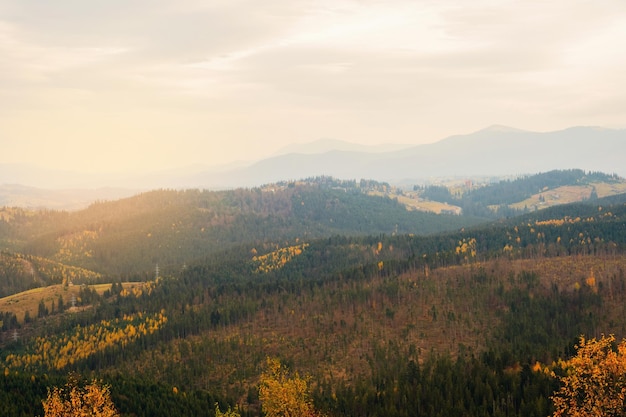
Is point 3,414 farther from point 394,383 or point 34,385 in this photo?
point 394,383

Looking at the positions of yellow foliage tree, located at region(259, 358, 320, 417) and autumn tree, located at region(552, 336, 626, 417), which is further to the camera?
yellow foliage tree, located at region(259, 358, 320, 417)

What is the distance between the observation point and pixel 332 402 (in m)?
152

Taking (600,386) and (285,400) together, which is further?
(285,400)

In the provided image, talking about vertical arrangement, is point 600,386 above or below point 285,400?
above

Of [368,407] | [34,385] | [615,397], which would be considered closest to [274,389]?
[368,407]

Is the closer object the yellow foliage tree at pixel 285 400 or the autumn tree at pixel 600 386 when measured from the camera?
the autumn tree at pixel 600 386

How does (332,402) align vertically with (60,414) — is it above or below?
below

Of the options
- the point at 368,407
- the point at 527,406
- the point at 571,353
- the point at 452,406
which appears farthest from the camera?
the point at 571,353

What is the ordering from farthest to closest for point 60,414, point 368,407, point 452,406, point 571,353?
point 571,353, point 368,407, point 452,406, point 60,414

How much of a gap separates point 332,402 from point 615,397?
8273cm

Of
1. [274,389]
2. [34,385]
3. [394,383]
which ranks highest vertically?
[274,389]

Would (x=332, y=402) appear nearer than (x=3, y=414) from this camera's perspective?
No

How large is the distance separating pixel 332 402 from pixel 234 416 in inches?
2214

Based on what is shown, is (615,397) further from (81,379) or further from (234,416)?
(81,379)
